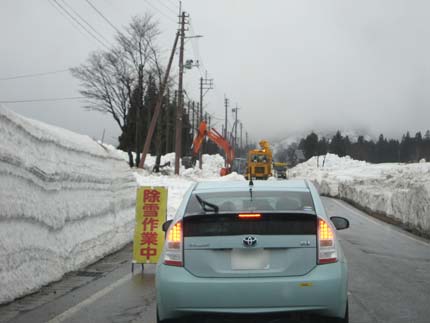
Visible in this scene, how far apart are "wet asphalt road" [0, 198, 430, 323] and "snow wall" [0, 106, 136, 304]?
0.32 metres

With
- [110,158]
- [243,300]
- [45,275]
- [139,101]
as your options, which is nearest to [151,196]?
[45,275]

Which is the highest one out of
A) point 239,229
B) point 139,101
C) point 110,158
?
point 139,101

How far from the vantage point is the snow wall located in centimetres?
746

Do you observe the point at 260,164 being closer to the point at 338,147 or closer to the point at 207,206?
the point at 207,206

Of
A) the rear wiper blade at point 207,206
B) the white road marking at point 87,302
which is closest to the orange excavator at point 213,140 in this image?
the white road marking at point 87,302

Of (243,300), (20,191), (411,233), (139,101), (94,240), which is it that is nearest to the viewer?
(243,300)

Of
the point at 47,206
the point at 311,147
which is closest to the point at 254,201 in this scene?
the point at 47,206

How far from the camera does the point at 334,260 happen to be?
515 cm

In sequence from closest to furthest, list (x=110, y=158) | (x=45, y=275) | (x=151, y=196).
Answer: (x=45, y=275) → (x=151, y=196) → (x=110, y=158)

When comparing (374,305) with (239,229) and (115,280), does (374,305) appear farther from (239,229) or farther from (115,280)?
(115,280)

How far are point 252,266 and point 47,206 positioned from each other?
4.70 meters

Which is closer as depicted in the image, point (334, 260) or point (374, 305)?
point (334, 260)

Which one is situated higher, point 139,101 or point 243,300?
point 139,101

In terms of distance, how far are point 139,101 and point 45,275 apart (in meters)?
42.0
